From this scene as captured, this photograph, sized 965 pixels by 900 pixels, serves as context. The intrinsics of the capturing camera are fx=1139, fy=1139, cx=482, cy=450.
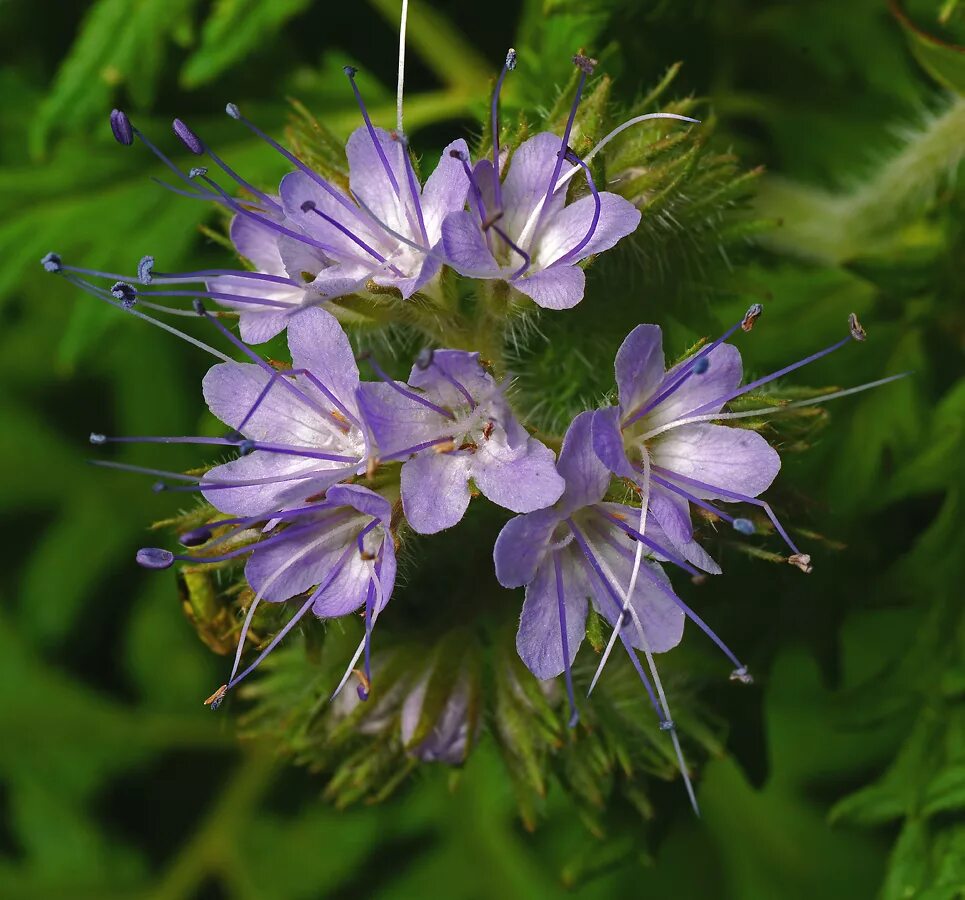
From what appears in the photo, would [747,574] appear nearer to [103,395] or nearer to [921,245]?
[921,245]

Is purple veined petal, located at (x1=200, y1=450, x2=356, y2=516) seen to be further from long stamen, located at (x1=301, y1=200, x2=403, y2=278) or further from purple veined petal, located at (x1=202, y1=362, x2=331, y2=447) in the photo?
long stamen, located at (x1=301, y1=200, x2=403, y2=278)

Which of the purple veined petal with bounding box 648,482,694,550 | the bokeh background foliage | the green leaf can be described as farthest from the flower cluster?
the green leaf

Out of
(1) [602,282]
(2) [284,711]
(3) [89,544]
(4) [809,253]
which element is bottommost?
(3) [89,544]

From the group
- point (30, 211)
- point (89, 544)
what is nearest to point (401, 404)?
point (30, 211)

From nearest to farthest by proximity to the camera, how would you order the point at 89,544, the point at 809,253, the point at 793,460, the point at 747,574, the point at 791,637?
the point at 793,460 → the point at 747,574 → the point at 791,637 → the point at 809,253 → the point at 89,544

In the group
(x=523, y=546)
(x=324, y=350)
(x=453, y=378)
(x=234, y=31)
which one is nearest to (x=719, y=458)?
(x=523, y=546)

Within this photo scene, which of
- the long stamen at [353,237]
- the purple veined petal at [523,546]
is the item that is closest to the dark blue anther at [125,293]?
the long stamen at [353,237]

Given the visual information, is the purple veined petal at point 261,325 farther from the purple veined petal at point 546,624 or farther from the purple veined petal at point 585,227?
the purple veined petal at point 546,624
